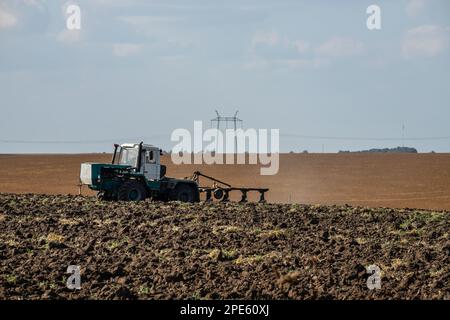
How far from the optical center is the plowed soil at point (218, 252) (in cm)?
1562

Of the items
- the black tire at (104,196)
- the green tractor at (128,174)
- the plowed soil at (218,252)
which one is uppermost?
the green tractor at (128,174)

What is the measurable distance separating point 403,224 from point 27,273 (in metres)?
13.8

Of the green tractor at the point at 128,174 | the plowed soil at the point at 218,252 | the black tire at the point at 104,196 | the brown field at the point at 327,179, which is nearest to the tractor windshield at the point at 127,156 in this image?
the green tractor at the point at 128,174

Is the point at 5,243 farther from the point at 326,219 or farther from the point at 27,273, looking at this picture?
the point at 326,219

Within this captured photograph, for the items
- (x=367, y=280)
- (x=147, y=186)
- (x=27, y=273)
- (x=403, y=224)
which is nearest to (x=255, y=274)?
(x=367, y=280)

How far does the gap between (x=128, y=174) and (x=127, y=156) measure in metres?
1.01

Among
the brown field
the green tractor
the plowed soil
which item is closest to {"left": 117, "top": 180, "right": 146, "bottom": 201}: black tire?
the green tractor

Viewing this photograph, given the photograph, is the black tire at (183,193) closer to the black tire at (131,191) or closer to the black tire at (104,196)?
the black tire at (131,191)

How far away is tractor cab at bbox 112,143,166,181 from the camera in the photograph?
3362 cm

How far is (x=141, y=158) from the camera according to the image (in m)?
33.7

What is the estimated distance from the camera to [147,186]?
34344 mm

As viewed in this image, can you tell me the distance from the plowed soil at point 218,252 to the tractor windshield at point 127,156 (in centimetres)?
227

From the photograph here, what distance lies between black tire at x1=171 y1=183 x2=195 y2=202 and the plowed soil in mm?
2584

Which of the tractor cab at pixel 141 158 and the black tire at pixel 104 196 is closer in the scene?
the tractor cab at pixel 141 158
